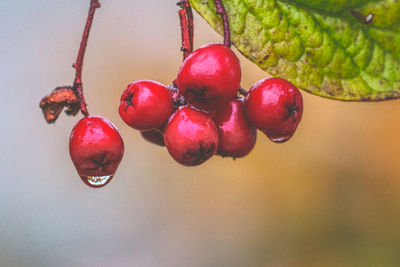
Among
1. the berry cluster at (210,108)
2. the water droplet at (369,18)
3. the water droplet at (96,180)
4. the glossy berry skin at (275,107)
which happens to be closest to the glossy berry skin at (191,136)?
the berry cluster at (210,108)

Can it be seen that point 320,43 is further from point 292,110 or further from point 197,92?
point 197,92

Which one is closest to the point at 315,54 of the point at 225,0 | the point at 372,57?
the point at 372,57

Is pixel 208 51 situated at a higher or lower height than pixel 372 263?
higher

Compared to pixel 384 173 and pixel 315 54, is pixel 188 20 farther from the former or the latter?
pixel 384 173

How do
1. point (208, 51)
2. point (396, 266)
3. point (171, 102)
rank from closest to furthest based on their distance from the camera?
point (208, 51) < point (171, 102) < point (396, 266)

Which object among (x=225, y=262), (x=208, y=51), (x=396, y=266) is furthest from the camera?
(x=225, y=262)

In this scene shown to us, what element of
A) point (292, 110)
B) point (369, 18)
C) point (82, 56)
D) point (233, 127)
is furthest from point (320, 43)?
point (82, 56)

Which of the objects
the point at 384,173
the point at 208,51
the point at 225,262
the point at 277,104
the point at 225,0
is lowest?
the point at 225,262
